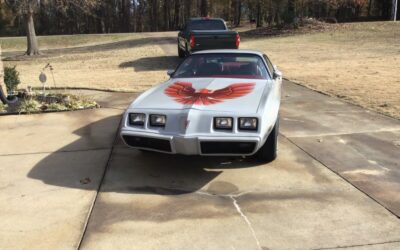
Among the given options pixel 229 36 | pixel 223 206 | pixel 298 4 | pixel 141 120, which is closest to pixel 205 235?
pixel 223 206

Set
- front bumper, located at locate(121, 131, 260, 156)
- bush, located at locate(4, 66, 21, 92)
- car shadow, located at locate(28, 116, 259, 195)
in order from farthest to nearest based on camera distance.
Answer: bush, located at locate(4, 66, 21, 92), car shadow, located at locate(28, 116, 259, 195), front bumper, located at locate(121, 131, 260, 156)

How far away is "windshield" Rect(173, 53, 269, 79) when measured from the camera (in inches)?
251

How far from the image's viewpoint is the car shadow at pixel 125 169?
490 cm

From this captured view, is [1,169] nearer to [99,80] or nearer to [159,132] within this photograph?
[159,132]

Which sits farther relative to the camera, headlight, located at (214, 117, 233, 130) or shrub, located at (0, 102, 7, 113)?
shrub, located at (0, 102, 7, 113)

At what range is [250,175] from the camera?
16.9 feet

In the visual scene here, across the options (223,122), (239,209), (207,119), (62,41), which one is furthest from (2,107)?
(62,41)

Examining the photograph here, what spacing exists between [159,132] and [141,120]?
0.34 metres

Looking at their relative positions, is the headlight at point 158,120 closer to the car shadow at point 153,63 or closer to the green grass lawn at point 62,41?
the car shadow at point 153,63

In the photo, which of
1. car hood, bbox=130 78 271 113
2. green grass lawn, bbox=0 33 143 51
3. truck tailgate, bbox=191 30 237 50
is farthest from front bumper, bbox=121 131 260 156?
green grass lawn, bbox=0 33 143 51

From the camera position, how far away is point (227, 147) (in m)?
4.73

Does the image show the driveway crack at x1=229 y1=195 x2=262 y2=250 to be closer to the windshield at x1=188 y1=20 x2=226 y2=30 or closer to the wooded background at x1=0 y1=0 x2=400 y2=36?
the windshield at x1=188 y1=20 x2=226 y2=30

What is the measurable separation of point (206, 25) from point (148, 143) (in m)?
12.8

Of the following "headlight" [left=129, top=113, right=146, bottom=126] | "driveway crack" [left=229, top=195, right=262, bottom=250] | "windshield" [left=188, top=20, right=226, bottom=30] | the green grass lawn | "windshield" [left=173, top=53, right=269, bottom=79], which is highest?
"windshield" [left=188, top=20, right=226, bottom=30]
